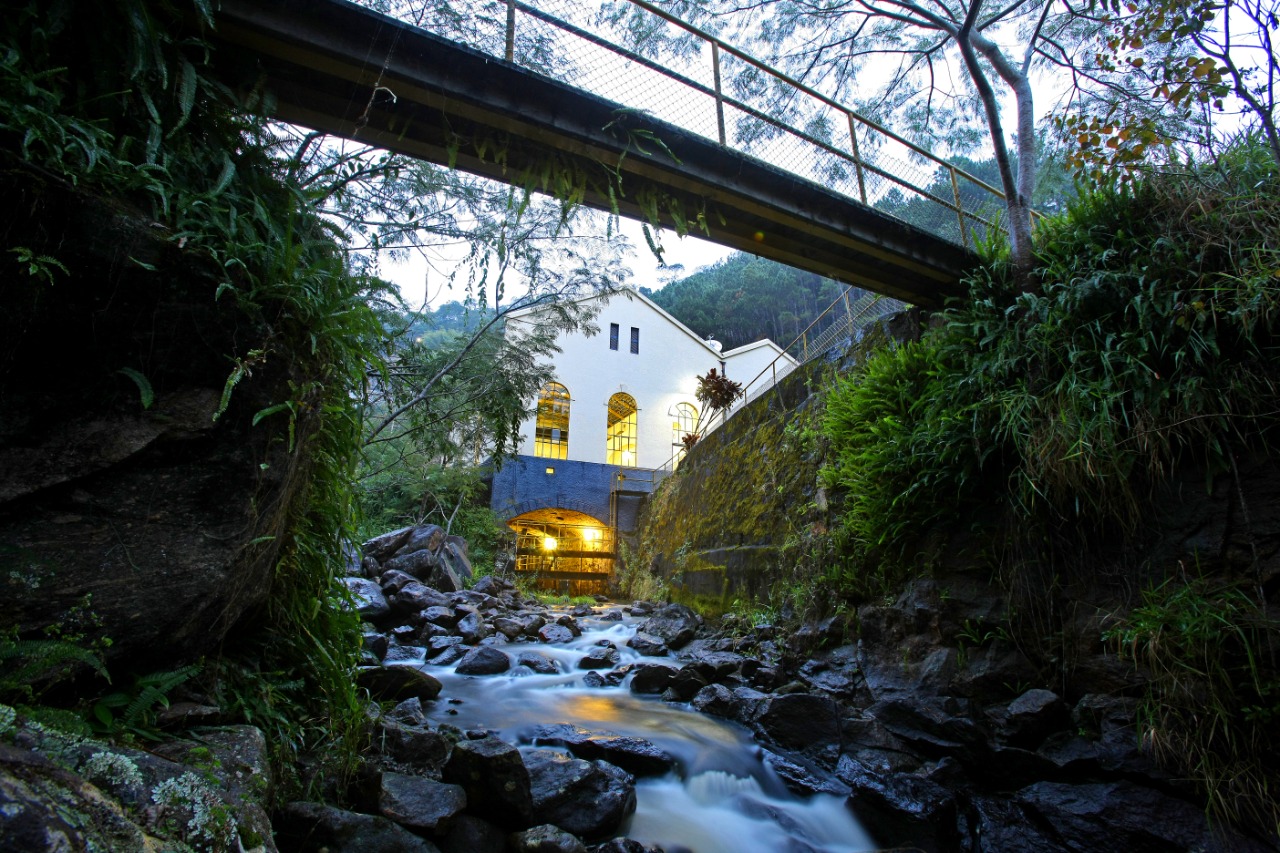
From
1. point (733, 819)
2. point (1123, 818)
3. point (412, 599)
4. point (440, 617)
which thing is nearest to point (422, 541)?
point (412, 599)

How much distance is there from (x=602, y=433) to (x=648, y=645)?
42.8ft

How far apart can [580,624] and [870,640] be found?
5.52m

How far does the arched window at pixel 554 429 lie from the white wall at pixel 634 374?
21cm

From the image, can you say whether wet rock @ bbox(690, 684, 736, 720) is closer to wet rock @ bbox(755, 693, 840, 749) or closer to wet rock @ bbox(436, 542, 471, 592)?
wet rock @ bbox(755, 693, 840, 749)

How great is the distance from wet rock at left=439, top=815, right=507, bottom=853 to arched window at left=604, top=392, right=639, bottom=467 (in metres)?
17.7

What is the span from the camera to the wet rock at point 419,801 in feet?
7.07

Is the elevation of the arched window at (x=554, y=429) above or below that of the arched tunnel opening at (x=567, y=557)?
above

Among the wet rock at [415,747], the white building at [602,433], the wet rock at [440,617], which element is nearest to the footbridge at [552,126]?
the wet rock at [415,747]

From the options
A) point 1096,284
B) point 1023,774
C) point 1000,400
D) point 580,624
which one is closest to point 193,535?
point 1023,774

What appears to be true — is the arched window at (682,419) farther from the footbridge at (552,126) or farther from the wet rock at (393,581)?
the footbridge at (552,126)

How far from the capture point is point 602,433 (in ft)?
65.0

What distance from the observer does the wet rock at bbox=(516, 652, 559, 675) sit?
5.88m

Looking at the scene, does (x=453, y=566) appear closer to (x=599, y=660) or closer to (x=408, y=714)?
(x=599, y=660)

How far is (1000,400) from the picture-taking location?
3.80m
